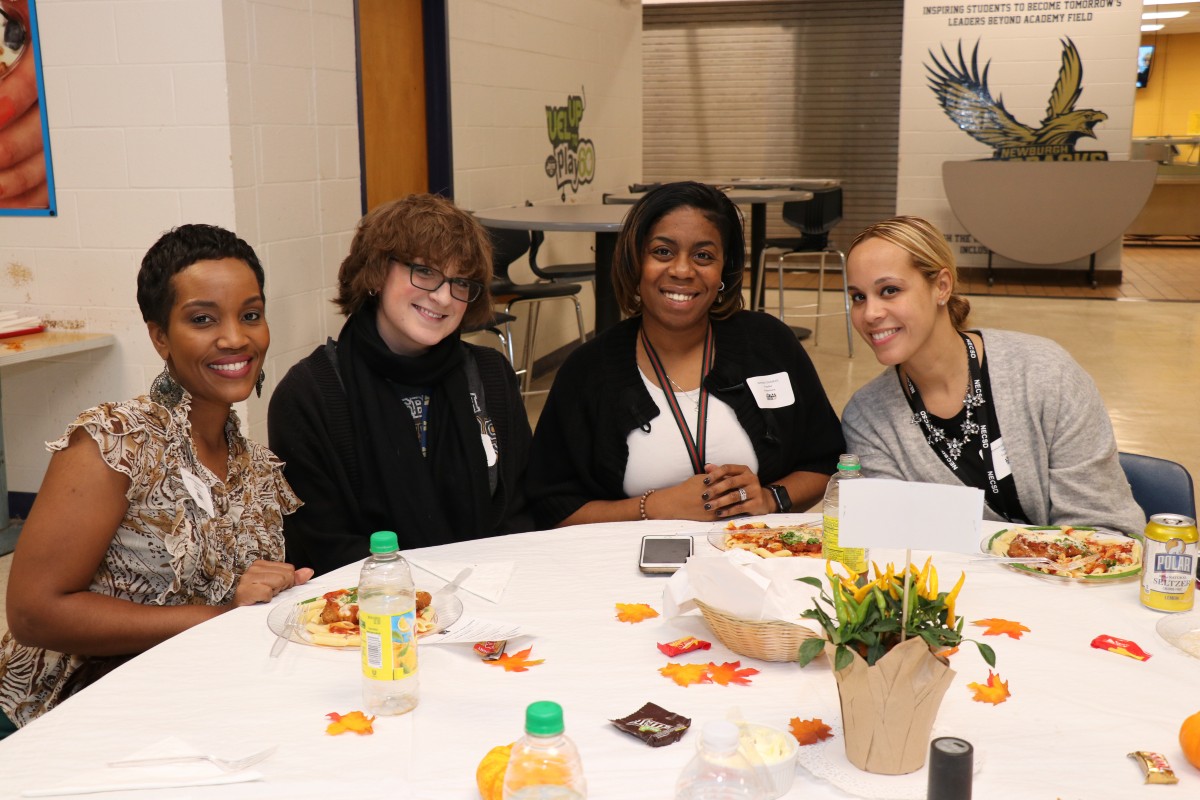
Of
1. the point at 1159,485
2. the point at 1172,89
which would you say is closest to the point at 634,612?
the point at 1159,485

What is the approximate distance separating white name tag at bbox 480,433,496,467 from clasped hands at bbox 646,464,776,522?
364mm

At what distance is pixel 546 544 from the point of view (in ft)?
6.40

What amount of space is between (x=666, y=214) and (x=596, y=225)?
2.28 m

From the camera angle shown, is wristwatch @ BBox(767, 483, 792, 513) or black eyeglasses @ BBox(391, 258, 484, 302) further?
wristwatch @ BBox(767, 483, 792, 513)

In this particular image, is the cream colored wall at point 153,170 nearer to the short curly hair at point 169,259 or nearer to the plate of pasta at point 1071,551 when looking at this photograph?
the short curly hair at point 169,259

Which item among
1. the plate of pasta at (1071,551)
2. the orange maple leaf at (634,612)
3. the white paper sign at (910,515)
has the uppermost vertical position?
the white paper sign at (910,515)

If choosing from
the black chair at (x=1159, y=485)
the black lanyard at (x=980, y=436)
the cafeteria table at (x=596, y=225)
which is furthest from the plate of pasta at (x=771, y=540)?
the cafeteria table at (x=596, y=225)

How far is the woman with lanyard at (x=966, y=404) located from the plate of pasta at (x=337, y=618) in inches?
42.8

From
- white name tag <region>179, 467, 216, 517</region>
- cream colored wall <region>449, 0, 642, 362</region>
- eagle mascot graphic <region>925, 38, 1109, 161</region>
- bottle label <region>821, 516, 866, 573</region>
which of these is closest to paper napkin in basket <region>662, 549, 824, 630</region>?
bottle label <region>821, 516, 866, 573</region>

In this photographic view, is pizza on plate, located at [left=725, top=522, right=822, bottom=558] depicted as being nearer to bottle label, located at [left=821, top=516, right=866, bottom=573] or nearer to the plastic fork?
bottle label, located at [left=821, top=516, right=866, bottom=573]

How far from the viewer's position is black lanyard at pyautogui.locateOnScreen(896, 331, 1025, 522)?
2.21 m

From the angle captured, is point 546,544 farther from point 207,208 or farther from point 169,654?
point 207,208

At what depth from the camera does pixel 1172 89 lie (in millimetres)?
16094

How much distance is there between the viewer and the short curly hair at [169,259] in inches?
69.8
